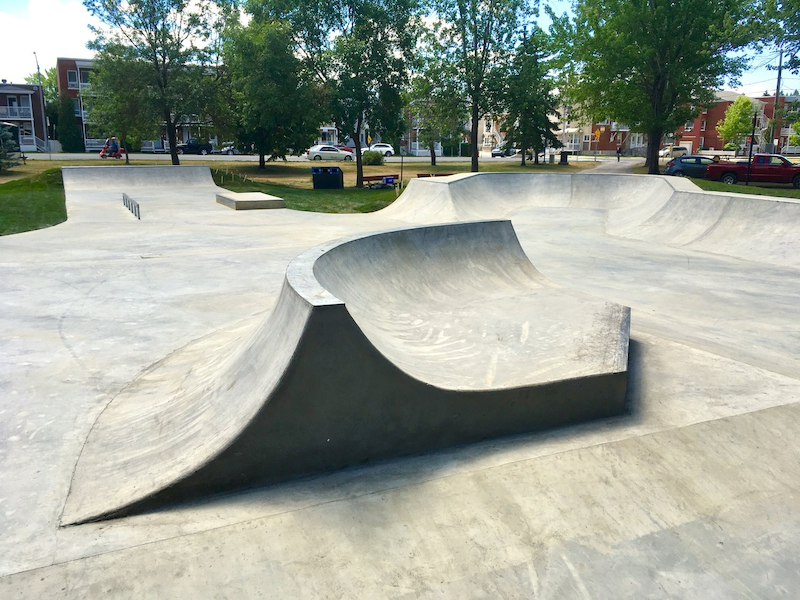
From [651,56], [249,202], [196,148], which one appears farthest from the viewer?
[196,148]

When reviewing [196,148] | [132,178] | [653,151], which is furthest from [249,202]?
[196,148]

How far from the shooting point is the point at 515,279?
27.9 ft

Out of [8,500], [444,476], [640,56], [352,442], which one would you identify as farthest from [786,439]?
[640,56]

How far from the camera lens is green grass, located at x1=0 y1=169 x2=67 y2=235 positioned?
14.9 metres

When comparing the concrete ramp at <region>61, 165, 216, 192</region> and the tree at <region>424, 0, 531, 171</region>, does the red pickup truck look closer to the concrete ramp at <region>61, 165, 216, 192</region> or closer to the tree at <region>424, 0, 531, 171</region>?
the tree at <region>424, 0, 531, 171</region>

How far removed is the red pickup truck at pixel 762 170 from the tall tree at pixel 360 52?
15798 millimetres

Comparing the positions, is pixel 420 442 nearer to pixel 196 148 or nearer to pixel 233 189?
pixel 233 189

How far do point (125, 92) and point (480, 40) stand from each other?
19004 millimetres

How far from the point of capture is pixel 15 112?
2405 inches

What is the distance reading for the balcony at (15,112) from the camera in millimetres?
60562

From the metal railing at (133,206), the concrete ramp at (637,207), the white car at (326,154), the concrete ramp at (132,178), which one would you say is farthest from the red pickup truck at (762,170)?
the white car at (326,154)

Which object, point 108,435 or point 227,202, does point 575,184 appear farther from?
point 108,435

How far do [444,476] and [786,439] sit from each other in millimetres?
2735

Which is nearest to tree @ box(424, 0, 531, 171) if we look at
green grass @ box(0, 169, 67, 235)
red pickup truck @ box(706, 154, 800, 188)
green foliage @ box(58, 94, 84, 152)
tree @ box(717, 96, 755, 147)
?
red pickup truck @ box(706, 154, 800, 188)
